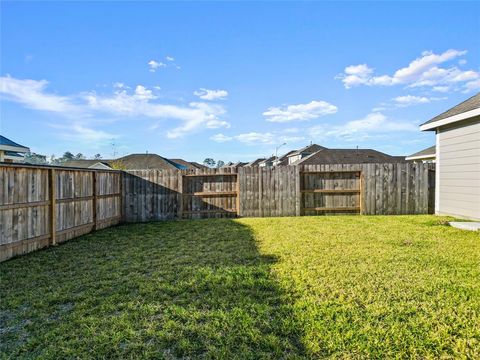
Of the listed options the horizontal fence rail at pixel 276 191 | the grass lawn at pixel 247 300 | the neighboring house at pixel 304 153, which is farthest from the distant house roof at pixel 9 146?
the neighboring house at pixel 304 153

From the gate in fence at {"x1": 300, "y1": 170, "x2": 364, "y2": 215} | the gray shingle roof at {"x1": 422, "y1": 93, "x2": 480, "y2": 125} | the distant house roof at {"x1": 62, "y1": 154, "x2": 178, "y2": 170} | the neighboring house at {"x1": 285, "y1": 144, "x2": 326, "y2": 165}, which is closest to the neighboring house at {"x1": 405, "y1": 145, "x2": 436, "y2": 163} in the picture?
the gray shingle roof at {"x1": 422, "y1": 93, "x2": 480, "y2": 125}

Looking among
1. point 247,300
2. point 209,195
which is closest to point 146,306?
point 247,300

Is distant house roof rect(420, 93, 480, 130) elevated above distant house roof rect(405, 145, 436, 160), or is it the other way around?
distant house roof rect(420, 93, 480, 130)

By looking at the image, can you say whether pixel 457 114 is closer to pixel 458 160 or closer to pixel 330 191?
pixel 458 160

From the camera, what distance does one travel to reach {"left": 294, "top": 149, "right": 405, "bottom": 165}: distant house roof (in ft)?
76.3

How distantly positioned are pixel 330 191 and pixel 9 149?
507 inches

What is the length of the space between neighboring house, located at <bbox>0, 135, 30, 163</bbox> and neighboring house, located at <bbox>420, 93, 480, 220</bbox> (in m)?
15.8

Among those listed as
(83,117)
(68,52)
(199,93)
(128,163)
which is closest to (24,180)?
(68,52)

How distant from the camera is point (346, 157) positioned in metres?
24.7

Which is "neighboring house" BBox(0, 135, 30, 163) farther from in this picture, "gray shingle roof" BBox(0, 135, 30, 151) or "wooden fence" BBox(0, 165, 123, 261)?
"wooden fence" BBox(0, 165, 123, 261)

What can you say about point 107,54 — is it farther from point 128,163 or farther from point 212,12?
point 128,163

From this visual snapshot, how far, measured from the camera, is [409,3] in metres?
7.26

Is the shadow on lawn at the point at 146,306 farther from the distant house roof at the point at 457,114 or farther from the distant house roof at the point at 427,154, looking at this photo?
the distant house roof at the point at 427,154

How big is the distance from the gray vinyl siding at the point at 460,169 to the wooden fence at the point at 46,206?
9.87 meters
